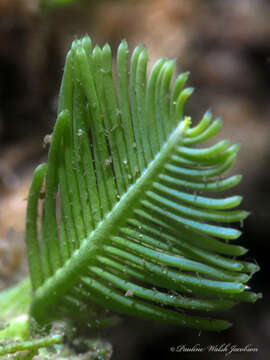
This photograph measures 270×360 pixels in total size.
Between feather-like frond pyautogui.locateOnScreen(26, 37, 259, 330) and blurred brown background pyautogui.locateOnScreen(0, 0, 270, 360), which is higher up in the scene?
blurred brown background pyautogui.locateOnScreen(0, 0, 270, 360)

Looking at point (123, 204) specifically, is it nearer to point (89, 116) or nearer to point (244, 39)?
point (89, 116)

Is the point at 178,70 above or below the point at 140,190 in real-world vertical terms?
above

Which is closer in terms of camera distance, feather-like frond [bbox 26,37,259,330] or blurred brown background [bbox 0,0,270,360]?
feather-like frond [bbox 26,37,259,330]

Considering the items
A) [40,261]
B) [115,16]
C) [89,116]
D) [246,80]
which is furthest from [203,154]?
[115,16]

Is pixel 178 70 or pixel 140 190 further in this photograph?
pixel 178 70
